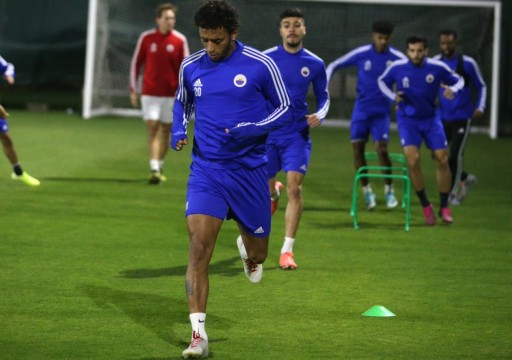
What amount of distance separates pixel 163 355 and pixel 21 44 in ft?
71.3

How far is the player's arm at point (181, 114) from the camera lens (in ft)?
25.2

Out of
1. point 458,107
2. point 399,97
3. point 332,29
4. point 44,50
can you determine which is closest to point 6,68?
point 399,97

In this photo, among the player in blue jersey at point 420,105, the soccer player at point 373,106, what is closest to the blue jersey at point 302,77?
the player in blue jersey at point 420,105

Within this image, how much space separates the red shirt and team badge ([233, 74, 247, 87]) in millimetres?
9160

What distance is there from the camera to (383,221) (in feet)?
44.6

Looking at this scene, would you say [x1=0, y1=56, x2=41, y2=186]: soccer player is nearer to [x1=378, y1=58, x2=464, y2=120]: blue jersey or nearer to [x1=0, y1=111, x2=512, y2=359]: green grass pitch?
[x1=0, y1=111, x2=512, y2=359]: green grass pitch

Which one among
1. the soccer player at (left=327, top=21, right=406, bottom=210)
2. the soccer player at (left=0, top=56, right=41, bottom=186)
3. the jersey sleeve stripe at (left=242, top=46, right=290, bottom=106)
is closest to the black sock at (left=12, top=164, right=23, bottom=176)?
the soccer player at (left=0, top=56, right=41, bottom=186)

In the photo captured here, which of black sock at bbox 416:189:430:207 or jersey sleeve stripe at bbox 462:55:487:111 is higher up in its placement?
jersey sleeve stripe at bbox 462:55:487:111

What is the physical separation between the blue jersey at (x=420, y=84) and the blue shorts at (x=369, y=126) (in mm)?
1318

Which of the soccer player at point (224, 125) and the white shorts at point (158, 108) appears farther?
the white shorts at point (158, 108)

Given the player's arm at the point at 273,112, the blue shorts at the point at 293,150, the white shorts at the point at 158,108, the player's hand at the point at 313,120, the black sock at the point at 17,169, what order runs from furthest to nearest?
the white shorts at the point at 158,108 → the black sock at the point at 17,169 → the blue shorts at the point at 293,150 → the player's hand at the point at 313,120 → the player's arm at the point at 273,112

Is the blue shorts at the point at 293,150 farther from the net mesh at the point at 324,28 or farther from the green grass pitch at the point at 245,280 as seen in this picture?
the net mesh at the point at 324,28

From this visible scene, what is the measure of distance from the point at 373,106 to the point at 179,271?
5.49m

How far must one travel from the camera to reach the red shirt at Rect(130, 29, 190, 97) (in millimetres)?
16672
